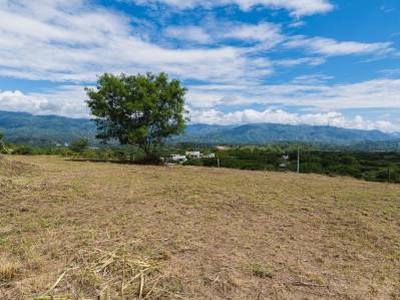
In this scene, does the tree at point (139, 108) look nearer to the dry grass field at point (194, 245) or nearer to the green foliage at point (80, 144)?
the dry grass field at point (194, 245)

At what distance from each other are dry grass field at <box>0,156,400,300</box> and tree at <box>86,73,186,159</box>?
14641mm

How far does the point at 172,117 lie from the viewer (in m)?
26.7

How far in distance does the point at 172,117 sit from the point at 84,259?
2165cm

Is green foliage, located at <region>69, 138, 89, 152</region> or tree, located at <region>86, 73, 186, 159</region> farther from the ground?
tree, located at <region>86, 73, 186, 159</region>

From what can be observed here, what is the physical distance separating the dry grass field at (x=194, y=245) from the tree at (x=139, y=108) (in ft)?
48.0

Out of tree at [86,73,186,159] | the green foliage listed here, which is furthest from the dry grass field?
the green foliage

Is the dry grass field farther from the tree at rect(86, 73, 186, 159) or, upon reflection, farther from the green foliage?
the green foliage

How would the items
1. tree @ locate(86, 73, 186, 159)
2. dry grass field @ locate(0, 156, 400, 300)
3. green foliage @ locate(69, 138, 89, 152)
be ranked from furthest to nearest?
green foliage @ locate(69, 138, 89, 152) → tree @ locate(86, 73, 186, 159) → dry grass field @ locate(0, 156, 400, 300)

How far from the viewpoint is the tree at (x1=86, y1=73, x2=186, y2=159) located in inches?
1016

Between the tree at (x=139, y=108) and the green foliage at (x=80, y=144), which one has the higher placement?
the tree at (x=139, y=108)

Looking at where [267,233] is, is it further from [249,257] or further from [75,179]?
[75,179]

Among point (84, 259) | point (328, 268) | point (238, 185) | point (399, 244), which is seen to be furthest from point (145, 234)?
point (238, 185)

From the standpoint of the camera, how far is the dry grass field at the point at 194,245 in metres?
4.68

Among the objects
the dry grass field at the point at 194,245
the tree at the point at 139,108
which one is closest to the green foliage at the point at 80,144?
the tree at the point at 139,108
